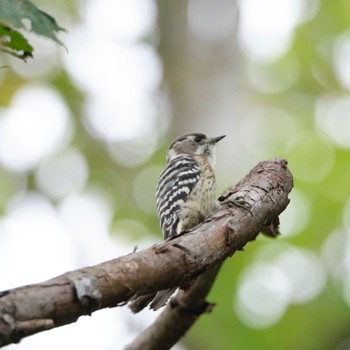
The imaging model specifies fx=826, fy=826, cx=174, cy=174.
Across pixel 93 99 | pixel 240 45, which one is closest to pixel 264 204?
pixel 240 45

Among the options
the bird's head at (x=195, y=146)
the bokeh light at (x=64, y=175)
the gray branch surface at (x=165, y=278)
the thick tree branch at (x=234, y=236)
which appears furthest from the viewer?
the bokeh light at (x=64, y=175)

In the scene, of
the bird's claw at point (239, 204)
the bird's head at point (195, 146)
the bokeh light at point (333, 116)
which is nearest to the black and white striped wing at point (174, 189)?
the bird's head at point (195, 146)

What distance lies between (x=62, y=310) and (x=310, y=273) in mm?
6965

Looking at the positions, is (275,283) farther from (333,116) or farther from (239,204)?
(239,204)

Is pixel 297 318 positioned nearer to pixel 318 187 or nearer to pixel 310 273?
pixel 310 273

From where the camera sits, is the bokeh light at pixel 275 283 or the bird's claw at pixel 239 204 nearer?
the bird's claw at pixel 239 204

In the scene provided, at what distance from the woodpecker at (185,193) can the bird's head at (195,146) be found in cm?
Answer: 3

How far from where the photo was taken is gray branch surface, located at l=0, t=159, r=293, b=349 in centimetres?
258

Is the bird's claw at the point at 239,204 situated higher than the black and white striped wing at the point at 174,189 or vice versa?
the black and white striped wing at the point at 174,189

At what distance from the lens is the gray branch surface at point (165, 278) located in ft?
8.46

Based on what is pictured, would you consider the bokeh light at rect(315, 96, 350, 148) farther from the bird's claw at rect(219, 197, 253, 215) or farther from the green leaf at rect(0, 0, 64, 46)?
the green leaf at rect(0, 0, 64, 46)

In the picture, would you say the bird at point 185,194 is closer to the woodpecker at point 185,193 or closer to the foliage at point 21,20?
the woodpecker at point 185,193

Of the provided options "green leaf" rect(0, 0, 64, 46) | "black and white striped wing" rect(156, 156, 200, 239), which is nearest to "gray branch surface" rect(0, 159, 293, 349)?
"black and white striped wing" rect(156, 156, 200, 239)

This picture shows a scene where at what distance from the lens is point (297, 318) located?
29.4 feet
